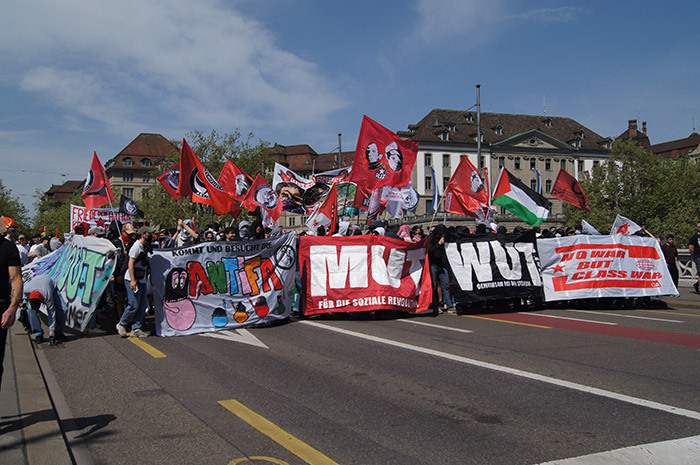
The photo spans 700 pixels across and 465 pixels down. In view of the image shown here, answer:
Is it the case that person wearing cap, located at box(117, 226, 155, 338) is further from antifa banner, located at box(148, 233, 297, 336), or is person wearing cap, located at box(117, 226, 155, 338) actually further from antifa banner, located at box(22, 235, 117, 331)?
antifa banner, located at box(22, 235, 117, 331)

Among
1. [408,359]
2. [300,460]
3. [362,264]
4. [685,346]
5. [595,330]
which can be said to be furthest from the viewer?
[362,264]

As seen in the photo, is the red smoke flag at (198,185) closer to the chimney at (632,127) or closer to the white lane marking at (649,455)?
the white lane marking at (649,455)

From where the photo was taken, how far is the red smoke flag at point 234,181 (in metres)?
18.4

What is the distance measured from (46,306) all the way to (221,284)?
2787 mm

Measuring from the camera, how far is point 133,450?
4.35 m

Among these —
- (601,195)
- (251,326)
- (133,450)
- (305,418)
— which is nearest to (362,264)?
(251,326)

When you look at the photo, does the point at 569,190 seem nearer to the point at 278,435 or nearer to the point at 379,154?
the point at 379,154

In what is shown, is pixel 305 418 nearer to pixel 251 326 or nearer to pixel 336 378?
pixel 336 378

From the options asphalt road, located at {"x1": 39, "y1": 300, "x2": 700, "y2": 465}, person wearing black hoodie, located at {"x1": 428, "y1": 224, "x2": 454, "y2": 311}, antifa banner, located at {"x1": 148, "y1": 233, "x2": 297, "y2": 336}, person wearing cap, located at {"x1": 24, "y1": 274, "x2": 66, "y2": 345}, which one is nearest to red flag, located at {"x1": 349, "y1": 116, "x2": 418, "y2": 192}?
person wearing black hoodie, located at {"x1": 428, "y1": 224, "x2": 454, "y2": 311}

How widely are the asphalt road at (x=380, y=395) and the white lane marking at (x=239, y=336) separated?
0.03 meters

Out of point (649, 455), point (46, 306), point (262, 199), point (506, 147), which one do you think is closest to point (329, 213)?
point (262, 199)

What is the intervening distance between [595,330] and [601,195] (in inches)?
1829

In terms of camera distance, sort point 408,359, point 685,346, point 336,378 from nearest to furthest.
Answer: point 336,378, point 408,359, point 685,346

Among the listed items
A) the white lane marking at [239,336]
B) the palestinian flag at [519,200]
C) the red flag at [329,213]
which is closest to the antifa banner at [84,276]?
the white lane marking at [239,336]
